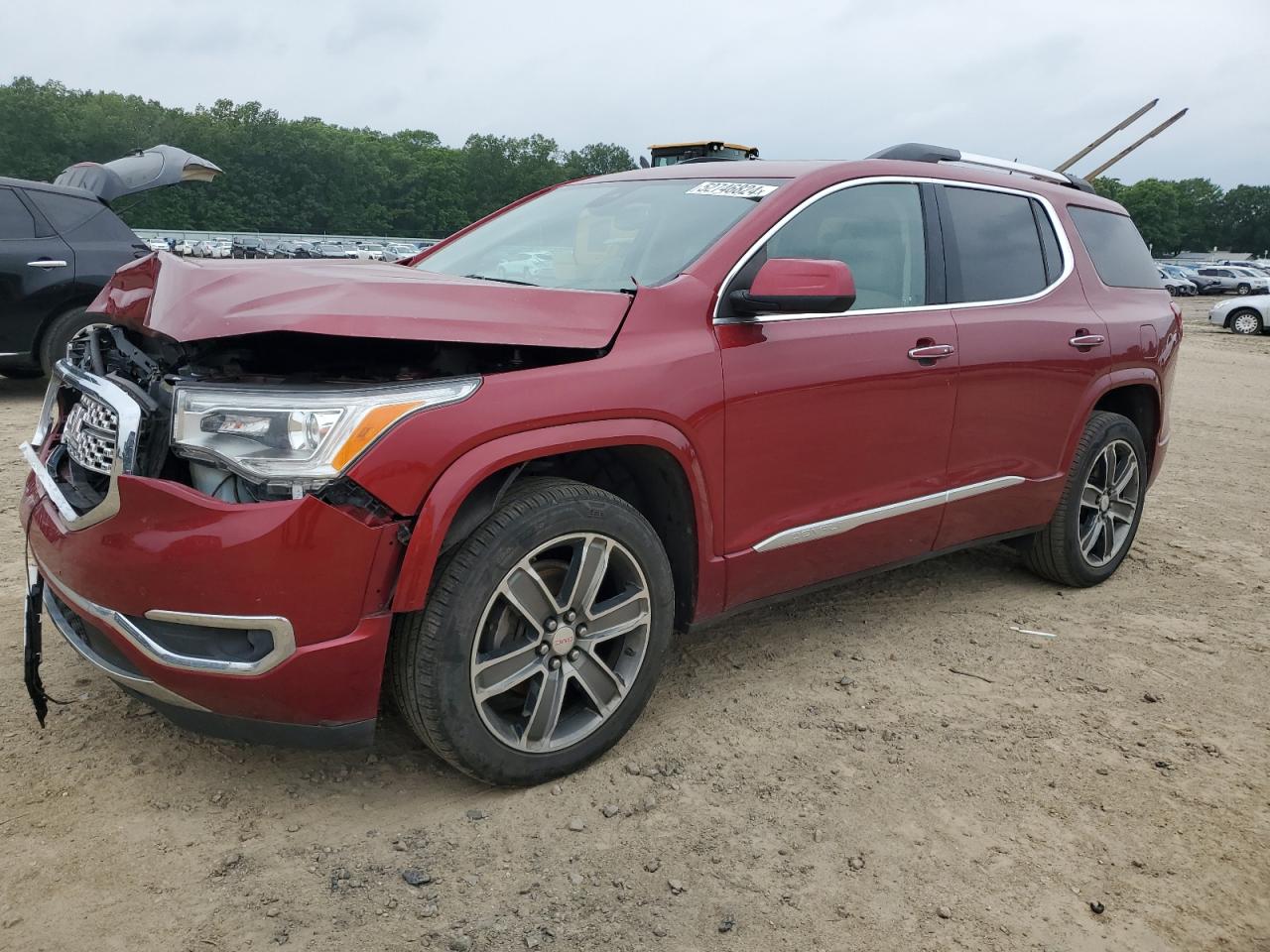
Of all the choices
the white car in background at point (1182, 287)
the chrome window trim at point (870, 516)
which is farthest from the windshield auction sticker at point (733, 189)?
the white car in background at point (1182, 287)

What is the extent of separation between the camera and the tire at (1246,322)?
2343 centimetres

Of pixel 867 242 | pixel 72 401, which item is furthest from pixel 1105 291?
pixel 72 401

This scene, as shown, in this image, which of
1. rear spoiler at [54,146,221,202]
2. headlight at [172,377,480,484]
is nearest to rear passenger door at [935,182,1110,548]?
headlight at [172,377,480,484]

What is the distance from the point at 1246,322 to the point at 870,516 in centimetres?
2452

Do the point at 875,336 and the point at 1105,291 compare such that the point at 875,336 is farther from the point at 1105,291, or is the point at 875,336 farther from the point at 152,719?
the point at 152,719

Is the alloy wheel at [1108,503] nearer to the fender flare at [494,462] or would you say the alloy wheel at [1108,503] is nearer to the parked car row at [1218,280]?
the fender flare at [494,462]

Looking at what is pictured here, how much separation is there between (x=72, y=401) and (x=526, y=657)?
1.52m

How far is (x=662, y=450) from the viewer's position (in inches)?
114

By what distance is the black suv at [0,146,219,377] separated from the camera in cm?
773

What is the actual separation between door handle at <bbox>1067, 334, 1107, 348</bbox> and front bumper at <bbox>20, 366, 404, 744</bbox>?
3023 mm

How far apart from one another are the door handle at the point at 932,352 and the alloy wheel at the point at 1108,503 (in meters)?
1.27

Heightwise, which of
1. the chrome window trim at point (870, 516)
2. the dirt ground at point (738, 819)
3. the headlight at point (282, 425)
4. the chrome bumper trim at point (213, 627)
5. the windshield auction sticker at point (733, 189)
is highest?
the windshield auction sticker at point (733, 189)

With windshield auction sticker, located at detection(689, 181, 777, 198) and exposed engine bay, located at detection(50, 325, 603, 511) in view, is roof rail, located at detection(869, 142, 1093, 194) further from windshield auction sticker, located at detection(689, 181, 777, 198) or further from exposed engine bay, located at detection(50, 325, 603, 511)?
exposed engine bay, located at detection(50, 325, 603, 511)

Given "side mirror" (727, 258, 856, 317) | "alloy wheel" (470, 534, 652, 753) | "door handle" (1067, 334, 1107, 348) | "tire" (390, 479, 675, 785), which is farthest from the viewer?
"door handle" (1067, 334, 1107, 348)
